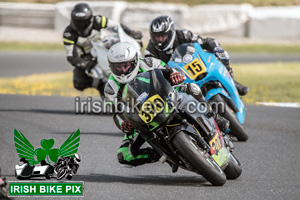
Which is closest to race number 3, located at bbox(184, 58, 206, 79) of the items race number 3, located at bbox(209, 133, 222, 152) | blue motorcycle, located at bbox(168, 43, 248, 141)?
blue motorcycle, located at bbox(168, 43, 248, 141)

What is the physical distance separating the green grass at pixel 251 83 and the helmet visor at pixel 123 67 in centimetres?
671

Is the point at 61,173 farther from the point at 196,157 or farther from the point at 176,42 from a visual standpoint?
the point at 176,42

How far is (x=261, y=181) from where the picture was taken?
Answer: 6.07m

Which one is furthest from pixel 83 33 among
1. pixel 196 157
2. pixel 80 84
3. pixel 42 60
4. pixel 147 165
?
pixel 42 60

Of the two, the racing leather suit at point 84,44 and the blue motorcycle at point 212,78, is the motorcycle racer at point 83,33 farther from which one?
the blue motorcycle at point 212,78

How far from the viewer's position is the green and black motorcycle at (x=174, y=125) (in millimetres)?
5574

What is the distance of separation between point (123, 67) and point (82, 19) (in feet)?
16.6

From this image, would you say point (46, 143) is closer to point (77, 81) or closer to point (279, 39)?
point (77, 81)

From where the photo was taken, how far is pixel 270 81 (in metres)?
15.4

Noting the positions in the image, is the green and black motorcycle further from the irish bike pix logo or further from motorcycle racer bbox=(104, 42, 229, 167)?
the irish bike pix logo

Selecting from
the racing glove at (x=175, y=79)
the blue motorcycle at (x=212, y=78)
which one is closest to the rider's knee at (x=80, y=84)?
the blue motorcycle at (x=212, y=78)

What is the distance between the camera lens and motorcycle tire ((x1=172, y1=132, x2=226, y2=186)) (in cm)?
549

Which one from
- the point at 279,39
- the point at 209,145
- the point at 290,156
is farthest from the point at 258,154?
the point at 279,39

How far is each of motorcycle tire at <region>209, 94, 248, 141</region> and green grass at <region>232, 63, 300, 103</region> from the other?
4.60 m
